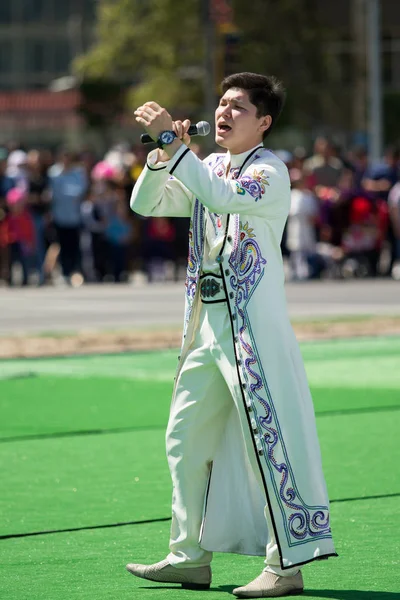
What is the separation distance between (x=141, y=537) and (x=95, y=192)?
17.6 metres

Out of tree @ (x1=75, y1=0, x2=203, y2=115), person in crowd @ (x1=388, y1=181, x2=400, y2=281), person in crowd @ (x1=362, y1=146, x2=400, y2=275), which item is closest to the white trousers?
person in crowd @ (x1=388, y1=181, x2=400, y2=281)

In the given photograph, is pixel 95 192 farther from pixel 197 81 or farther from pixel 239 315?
pixel 197 81

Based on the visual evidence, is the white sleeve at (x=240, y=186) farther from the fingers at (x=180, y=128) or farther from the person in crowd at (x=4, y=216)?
the person in crowd at (x=4, y=216)

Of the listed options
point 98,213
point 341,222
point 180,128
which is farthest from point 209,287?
point 341,222

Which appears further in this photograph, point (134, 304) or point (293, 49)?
point (293, 49)

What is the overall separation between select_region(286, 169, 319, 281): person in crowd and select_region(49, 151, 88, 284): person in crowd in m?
3.16

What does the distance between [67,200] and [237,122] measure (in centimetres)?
1804

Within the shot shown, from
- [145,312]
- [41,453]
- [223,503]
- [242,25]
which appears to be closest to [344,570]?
[223,503]

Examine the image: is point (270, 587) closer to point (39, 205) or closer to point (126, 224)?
point (39, 205)

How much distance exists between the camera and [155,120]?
19.9ft

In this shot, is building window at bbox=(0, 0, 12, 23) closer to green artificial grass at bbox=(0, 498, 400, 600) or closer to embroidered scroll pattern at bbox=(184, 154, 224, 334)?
green artificial grass at bbox=(0, 498, 400, 600)

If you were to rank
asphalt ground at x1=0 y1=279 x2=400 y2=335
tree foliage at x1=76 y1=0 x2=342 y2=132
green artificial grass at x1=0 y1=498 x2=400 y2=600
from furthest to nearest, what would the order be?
tree foliage at x1=76 y1=0 x2=342 y2=132 → asphalt ground at x1=0 y1=279 x2=400 y2=335 → green artificial grass at x1=0 y1=498 x2=400 y2=600

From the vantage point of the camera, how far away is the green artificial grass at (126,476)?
6.51 meters

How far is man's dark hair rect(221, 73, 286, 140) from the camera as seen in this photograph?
633 centimetres
